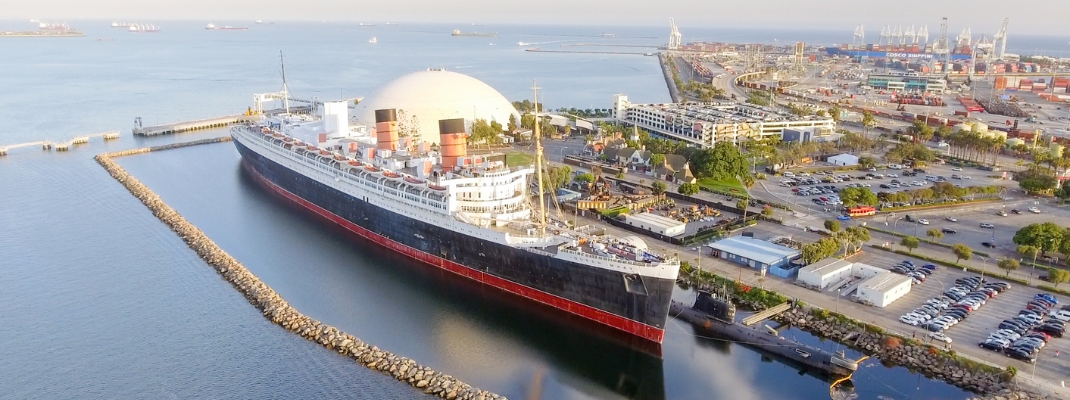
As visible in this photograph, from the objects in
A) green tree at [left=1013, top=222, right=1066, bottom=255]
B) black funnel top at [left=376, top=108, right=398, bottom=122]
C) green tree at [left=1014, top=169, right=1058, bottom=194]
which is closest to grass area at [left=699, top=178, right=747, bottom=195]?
green tree at [left=1013, top=222, right=1066, bottom=255]

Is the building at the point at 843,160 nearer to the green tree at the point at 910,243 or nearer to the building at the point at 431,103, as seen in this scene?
the green tree at the point at 910,243

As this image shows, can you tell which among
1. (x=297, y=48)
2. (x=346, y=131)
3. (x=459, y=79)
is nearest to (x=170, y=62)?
(x=297, y=48)

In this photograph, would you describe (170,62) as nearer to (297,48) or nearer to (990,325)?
(297,48)

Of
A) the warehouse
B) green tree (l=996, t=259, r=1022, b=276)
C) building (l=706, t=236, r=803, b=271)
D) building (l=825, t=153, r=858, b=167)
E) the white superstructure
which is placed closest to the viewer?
the white superstructure

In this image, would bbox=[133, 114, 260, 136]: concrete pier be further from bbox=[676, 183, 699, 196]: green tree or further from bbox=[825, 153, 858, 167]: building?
bbox=[825, 153, 858, 167]: building

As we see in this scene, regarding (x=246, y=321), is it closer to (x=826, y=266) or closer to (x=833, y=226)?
(x=826, y=266)

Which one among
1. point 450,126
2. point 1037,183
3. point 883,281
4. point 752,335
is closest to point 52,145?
point 450,126
